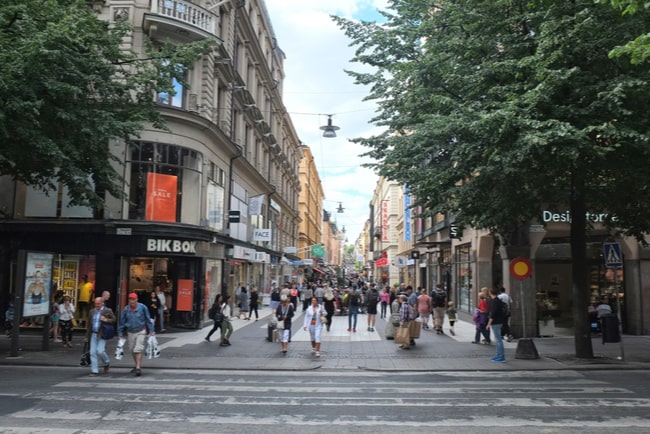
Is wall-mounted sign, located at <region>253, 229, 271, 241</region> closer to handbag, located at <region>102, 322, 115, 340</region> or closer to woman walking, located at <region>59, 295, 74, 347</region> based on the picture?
woman walking, located at <region>59, 295, 74, 347</region>

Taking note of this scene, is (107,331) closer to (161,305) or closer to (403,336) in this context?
(161,305)

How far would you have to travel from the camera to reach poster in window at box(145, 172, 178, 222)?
1956cm

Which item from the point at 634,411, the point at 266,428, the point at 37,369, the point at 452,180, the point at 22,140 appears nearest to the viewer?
the point at 266,428

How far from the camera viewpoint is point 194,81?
71.2 feet

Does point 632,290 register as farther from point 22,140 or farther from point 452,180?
point 22,140

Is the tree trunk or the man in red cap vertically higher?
the tree trunk

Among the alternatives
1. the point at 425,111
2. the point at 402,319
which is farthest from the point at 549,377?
the point at 425,111

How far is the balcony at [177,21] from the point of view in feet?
65.5

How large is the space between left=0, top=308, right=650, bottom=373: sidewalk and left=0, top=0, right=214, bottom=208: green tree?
4713 mm

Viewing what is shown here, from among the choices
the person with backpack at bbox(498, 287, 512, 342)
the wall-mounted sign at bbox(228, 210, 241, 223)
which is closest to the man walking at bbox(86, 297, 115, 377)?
the person with backpack at bbox(498, 287, 512, 342)

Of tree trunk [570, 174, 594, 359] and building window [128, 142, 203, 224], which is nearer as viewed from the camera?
tree trunk [570, 174, 594, 359]

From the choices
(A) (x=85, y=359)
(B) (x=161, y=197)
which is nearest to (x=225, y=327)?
(A) (x=85, y=359)

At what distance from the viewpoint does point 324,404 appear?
8.80 meters

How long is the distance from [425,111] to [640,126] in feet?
20.1
